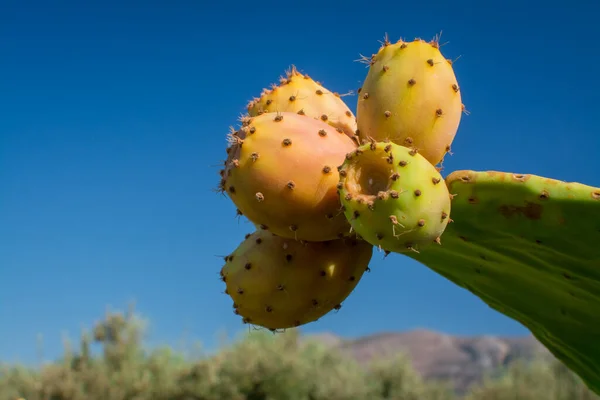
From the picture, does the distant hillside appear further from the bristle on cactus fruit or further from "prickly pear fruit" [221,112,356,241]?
"prickly pear fruit" [221,112,356,241]

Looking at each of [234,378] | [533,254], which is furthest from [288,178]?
[234,378]

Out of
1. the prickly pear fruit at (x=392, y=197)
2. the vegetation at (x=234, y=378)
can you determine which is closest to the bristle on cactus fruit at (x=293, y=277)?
the prickly pear fruit at (x=392, y=197)

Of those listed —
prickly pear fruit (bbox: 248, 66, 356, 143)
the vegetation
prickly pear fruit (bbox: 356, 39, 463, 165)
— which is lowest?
prickly pear fruit (bbox: 356, 39, 463, 165)

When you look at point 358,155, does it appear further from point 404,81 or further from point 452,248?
point 452,248

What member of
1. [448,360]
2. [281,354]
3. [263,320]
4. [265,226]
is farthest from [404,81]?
[448,360]

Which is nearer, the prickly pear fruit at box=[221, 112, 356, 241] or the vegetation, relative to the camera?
the prickly pear fruit at box=[221, 112, 356, 241]

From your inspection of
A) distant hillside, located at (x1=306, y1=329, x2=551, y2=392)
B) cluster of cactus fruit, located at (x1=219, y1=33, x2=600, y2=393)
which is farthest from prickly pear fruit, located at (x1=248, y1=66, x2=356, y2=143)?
distant hillside, located at (x1=306, y1=329, x2=551, y2=392)

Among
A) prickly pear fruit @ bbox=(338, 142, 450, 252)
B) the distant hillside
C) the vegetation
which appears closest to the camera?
prickly pear fruit @ bbox=(338, 142, 450, 252)
